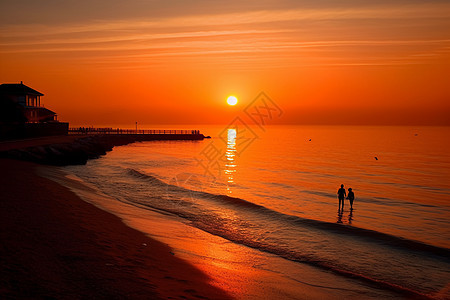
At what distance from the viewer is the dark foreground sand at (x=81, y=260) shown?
6547 millimetres

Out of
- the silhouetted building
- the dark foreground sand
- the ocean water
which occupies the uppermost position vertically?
the silhouetted building

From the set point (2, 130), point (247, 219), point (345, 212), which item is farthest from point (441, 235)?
point (2, 130)

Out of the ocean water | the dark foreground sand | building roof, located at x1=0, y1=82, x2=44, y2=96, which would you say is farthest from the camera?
Result: building roof, located at x1=0, y1=82, x2=44, y2=96

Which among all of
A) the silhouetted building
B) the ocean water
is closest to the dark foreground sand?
the ocean water

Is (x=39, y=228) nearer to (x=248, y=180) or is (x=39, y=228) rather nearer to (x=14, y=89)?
(x=248, y=180)

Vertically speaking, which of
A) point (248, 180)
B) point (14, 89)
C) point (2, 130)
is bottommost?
point (248, 180)

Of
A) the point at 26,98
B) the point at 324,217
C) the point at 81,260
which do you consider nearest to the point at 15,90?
the point at 26,98

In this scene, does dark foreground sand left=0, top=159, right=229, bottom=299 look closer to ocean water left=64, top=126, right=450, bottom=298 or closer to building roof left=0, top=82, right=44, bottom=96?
ocean water left=64, top=126, right=450, bottom=298

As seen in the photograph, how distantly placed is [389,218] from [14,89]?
64.7 meters

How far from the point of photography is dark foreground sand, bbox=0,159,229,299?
21.5ft

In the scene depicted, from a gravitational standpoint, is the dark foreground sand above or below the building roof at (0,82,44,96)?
below

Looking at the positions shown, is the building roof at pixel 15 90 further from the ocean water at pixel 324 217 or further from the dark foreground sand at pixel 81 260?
the dark foreground sand at pixel 81 260

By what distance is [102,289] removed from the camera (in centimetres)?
675

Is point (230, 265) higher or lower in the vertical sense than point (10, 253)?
lower
